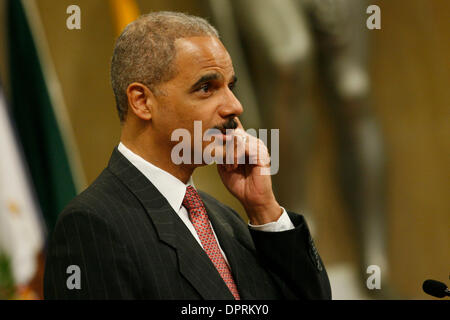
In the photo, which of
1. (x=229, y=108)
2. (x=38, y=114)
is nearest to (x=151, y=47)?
(x=229, y=108)

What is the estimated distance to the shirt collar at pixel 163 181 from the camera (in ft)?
5.52

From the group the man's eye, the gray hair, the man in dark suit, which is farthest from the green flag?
the man's eye

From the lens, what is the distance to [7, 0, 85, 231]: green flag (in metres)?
3.53

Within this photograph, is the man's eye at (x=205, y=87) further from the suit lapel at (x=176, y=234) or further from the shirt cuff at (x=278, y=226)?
the shirt cuff at (x=278, y=226)

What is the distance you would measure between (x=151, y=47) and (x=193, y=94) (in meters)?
0.18

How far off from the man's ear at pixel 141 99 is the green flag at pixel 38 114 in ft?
6.62

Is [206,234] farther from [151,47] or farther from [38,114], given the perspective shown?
[38,114]

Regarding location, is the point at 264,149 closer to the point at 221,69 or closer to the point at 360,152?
the point at 221,69

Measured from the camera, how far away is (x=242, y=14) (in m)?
3.72

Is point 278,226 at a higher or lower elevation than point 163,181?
lower

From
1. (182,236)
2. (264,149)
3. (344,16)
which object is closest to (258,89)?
(344,16)

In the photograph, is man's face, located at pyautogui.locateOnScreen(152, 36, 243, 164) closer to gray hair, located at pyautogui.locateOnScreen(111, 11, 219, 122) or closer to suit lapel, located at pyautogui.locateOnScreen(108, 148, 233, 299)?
gray hair, located at pyautogui.locateOnScreen(111, 11, 219, 122)

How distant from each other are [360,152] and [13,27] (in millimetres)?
2373

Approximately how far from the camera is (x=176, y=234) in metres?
1.59
